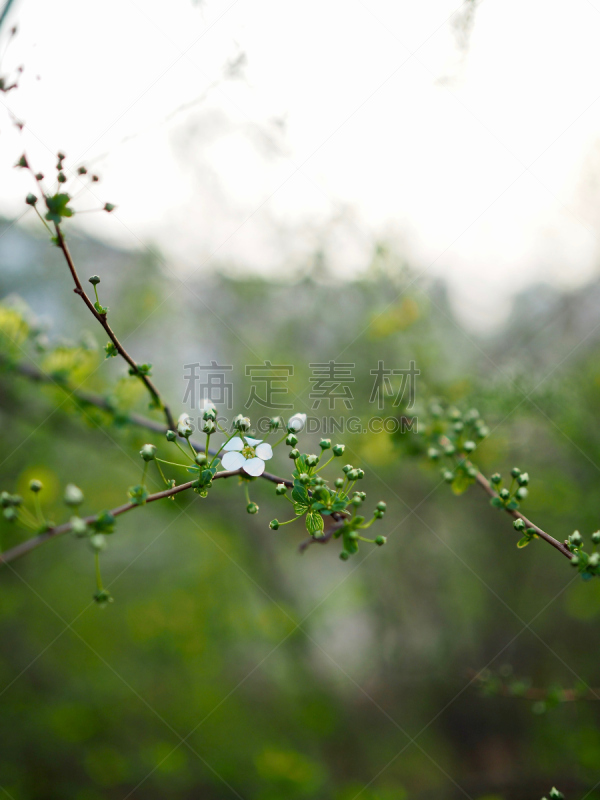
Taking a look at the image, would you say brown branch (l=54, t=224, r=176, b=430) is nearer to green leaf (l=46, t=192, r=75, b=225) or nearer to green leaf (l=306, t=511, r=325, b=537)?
green leaf (l=46, t=192, r=75, b=225)

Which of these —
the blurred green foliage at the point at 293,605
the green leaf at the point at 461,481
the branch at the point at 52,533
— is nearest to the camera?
the branch at the point at 52,533

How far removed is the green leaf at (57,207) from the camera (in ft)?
3.12

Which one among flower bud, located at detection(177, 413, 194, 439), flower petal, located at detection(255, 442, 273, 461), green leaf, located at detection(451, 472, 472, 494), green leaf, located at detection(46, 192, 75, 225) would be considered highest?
green leaf, located at detection(451, 472, 472, 494)

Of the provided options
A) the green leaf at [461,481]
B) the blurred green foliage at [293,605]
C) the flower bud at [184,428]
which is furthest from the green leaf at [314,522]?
the blurred green foliage at [293,605]

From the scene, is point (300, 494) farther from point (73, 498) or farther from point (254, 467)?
point (73, 498)

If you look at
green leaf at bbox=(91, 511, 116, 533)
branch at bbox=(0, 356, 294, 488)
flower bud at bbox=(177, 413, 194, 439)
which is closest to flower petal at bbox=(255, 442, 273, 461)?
flower bud at bbox=(177, 413, 194, 439)

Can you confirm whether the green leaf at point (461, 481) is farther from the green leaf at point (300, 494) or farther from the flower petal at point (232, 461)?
the flower petal at point (232, 461)

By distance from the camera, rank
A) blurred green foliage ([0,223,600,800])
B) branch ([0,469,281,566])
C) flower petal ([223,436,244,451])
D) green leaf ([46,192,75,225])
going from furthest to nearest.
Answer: blurred green foliage ([0,223,600,800])
flower petal ([223,436,244,451])
green leaf ([46,192,75,225])
branch ([0,469,281,566])

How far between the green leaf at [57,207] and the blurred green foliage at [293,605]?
175 cm

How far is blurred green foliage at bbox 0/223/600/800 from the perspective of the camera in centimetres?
285

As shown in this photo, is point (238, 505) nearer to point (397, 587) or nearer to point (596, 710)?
point (397, 587)

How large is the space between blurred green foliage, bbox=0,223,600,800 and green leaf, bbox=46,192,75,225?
68.9 inches

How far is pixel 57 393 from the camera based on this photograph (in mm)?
1835

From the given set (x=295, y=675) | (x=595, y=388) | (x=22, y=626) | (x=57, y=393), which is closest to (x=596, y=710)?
(x=295, y=675)
